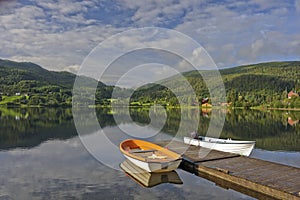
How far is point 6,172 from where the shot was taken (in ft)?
69.3

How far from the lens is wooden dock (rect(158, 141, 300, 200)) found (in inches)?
539

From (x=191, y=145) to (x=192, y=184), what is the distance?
10287 millimetres

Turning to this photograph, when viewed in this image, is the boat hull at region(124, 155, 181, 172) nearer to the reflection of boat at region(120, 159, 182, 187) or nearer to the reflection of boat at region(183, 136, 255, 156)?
the reflection of boat at region(120, 159, 182, 187)

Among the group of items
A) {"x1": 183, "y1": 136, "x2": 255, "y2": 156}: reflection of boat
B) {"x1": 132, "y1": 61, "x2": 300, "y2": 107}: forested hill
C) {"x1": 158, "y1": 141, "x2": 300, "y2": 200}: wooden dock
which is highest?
{"x1": 132, "y1": 61, "x2": 300, "y2": 107}: forested hill

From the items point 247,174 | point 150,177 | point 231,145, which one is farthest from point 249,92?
point 247,174

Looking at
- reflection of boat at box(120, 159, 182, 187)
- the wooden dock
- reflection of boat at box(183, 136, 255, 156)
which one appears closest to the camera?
the wooden dock

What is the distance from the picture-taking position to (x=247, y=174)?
1623cm

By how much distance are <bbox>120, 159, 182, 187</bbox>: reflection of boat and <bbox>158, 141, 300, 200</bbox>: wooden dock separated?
1705mm

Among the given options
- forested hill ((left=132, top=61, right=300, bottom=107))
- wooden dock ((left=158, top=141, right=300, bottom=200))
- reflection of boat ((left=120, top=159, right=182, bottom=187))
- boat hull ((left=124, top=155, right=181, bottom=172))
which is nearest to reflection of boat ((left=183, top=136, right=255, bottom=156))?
wooden dock ((left=158, top=141, right=300, bottom=200))

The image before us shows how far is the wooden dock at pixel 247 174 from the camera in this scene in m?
13.7

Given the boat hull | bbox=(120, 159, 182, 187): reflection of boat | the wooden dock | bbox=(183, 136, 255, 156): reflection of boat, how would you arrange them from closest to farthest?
the wooden dock < bbox=(120, 159, 182, 187): reflection of boat < the boat hull < bbox=(183, 136, 255, 156): reflection of boat

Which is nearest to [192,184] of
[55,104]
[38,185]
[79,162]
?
[38,185]

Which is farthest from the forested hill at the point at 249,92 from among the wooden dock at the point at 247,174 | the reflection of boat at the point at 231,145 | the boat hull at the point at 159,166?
the boat hull at the point at 159,166

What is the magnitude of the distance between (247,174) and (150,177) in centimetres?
620
